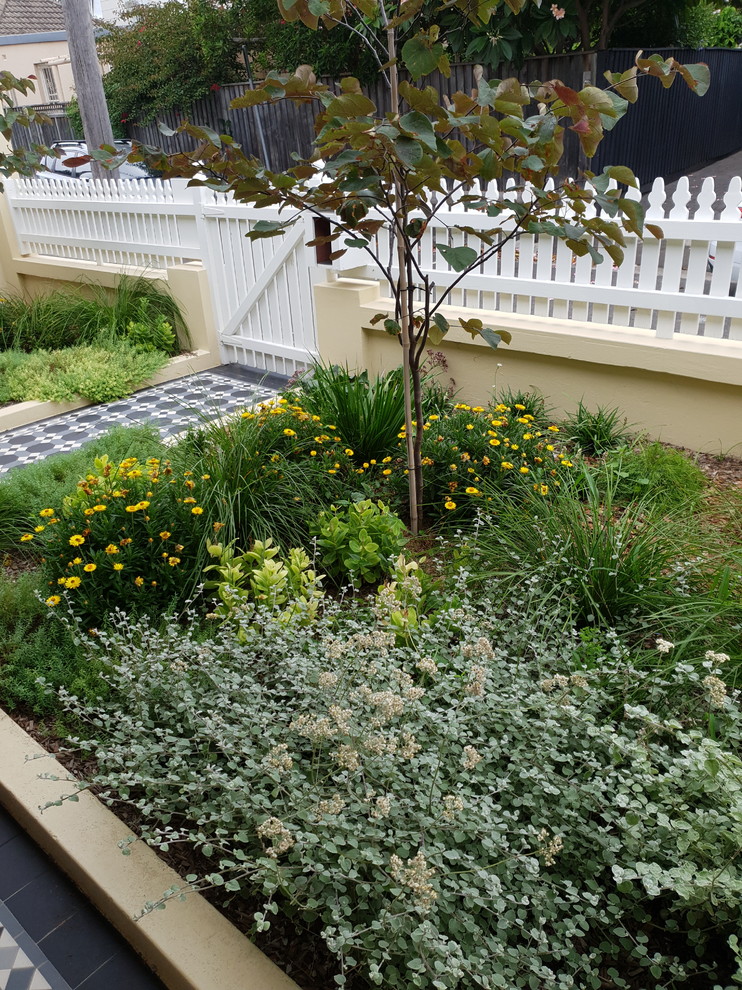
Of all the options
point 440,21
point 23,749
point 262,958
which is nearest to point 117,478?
point 23,749

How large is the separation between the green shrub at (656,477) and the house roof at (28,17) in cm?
3689

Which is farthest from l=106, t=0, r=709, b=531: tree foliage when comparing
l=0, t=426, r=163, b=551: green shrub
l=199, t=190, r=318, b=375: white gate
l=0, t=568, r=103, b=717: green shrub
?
l=199, t=190, r=318, b=375: white gate

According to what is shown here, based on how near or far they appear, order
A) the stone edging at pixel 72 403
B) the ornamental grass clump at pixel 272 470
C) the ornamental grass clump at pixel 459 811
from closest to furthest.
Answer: the ornamental grass clump at pixel 459 811 < the ornamental grass clump at pixel 272 470 < the stone edging at pixel 72 403

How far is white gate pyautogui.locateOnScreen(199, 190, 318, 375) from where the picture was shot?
22.0 feet

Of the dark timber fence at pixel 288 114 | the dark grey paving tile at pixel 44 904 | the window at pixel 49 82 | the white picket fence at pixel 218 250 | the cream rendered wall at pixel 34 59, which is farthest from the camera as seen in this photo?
the window at pixel 49 82

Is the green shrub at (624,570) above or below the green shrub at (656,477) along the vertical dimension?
above

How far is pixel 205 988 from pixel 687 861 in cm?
126

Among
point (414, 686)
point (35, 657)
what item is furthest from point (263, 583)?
point (35, 657)

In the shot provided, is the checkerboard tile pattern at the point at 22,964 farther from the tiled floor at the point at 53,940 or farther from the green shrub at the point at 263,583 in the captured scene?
the green shrub at the point at 263,583

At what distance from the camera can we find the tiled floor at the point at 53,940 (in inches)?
86.5

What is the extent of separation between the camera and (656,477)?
4.11m

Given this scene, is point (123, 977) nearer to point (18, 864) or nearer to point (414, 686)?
point (18, 864)

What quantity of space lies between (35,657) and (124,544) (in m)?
0.58

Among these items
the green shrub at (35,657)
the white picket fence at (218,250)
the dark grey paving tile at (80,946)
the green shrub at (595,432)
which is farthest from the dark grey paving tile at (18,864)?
the white picket fence at (218,250)
